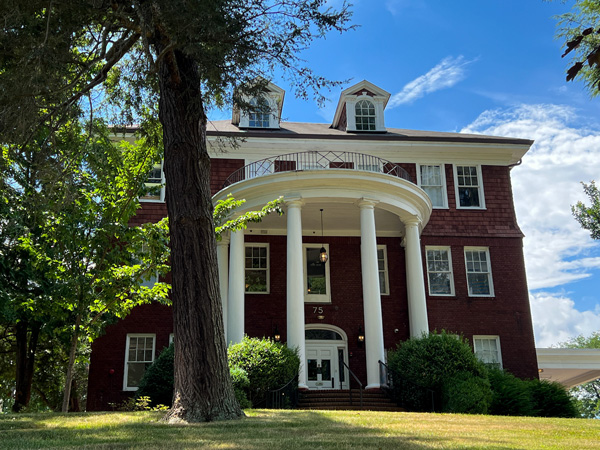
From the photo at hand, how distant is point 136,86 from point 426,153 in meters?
14.1

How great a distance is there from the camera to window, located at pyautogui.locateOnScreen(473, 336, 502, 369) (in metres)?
21.8

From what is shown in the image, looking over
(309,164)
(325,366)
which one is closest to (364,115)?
(309,164)

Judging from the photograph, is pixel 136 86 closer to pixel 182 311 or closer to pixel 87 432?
pixel 182 311

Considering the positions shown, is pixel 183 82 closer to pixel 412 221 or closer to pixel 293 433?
pixel 293 433

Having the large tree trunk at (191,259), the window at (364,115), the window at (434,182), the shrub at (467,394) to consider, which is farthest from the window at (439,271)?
the large tree trunk at (191,259)

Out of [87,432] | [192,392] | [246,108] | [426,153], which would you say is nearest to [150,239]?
[246,108]

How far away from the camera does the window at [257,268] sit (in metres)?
21.8

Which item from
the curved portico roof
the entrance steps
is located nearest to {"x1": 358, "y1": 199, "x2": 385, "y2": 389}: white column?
the entrance steps

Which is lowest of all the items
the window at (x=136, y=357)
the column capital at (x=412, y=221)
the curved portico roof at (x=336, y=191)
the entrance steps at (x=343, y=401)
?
the entrance steps at (x=343, y=401)

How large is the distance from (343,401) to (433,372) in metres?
2.58

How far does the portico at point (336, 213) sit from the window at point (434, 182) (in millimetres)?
3513

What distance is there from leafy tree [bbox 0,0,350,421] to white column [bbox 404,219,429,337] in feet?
30.8

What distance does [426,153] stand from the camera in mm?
23844

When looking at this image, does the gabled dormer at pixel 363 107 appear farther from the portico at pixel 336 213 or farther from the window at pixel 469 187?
the portico at pixel 336 213
